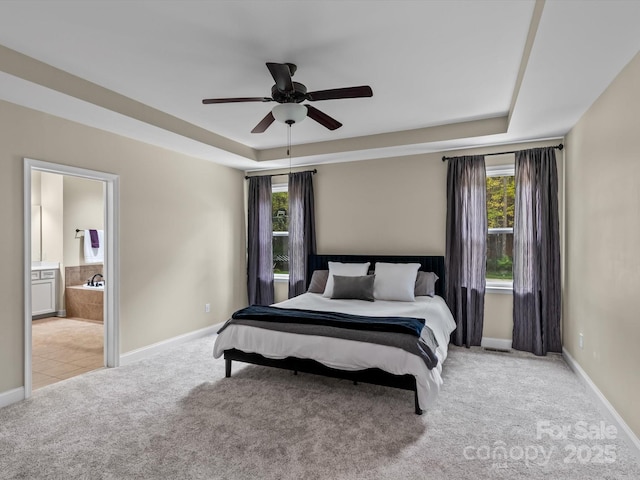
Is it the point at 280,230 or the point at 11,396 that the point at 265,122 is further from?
the point at 11,396

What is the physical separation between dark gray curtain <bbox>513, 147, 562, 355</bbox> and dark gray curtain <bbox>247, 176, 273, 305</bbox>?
3.53 m

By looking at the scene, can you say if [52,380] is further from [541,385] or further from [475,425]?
[541,385]

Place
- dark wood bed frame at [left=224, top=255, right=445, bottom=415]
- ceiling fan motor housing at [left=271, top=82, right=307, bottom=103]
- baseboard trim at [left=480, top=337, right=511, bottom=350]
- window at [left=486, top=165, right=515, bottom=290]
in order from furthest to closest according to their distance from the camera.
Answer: window at [left=486, top=165, right=515, bottom=290]
baseboard trim at [left=480, top=337, right=511, bottom=350]
dark wood bed frame at [left=224, top=255, right=445, bottom=415]
ceiling fan motor housing at [left=271, top=82, right=307, bottom=103]

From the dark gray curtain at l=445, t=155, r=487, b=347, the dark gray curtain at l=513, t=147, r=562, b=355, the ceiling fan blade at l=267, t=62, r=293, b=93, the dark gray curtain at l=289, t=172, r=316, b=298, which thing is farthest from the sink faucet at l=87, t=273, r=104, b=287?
the dark gray curtain at l=513, t=147, r=562, b=355

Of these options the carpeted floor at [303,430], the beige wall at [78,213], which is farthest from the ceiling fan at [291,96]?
the beige wall at [78,213]

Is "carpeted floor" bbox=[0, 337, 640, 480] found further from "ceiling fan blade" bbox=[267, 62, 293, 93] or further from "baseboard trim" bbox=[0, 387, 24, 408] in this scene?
"ceiling fan blade" bbox=[267, 62, 293, 93]

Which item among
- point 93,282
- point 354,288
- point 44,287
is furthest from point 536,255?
point 44,287

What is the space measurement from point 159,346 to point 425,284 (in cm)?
339

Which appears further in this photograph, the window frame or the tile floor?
the window frame

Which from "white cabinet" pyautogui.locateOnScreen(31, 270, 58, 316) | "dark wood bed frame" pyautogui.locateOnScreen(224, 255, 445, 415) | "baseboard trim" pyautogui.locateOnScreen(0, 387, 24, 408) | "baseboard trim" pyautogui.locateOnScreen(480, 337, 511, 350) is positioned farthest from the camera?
"white cabinet" pyautogui.locateOnScreen(31, 270, 58, 316)

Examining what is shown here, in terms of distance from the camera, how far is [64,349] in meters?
4.68

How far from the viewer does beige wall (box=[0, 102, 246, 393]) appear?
3.15 metres

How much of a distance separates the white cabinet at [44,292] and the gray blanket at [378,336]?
16.1 feet

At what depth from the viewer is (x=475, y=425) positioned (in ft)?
8.89
